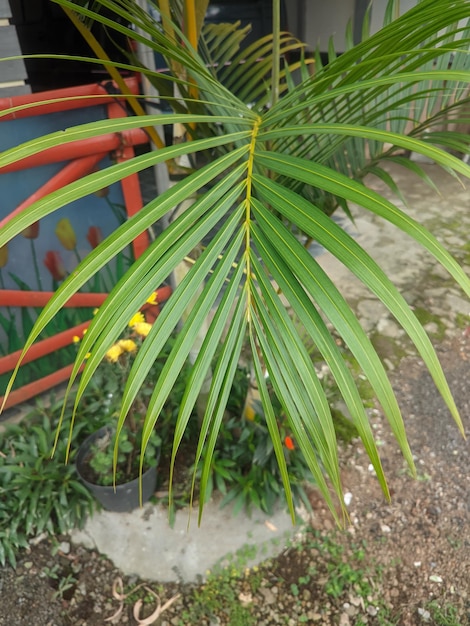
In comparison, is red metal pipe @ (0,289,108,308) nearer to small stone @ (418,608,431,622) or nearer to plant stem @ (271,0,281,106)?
plant stem @ (271,0,281,106)

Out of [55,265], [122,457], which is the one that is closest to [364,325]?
[122,457]

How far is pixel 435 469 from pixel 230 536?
90 centimetres

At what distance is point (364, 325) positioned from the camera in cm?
258

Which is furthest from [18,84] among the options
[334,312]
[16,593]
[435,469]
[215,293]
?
[435,469]

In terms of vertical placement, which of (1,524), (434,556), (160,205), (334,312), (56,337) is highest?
(160,205)

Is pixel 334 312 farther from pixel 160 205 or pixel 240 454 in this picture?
pixel 240 454

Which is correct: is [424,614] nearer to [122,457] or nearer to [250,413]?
[250,413]

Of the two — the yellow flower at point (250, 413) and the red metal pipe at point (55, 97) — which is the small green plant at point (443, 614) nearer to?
the yellow flower at point (250, 413)

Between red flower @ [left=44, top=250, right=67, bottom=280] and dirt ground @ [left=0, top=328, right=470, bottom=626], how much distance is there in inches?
42.2

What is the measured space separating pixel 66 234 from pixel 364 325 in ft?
5.50

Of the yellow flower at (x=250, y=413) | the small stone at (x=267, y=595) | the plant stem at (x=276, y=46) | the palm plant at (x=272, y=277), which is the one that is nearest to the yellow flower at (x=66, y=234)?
the yellow flower at (x=250, y=413)

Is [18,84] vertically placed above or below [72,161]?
above

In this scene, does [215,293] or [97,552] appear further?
[97,552]

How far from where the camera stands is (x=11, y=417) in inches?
80.5
